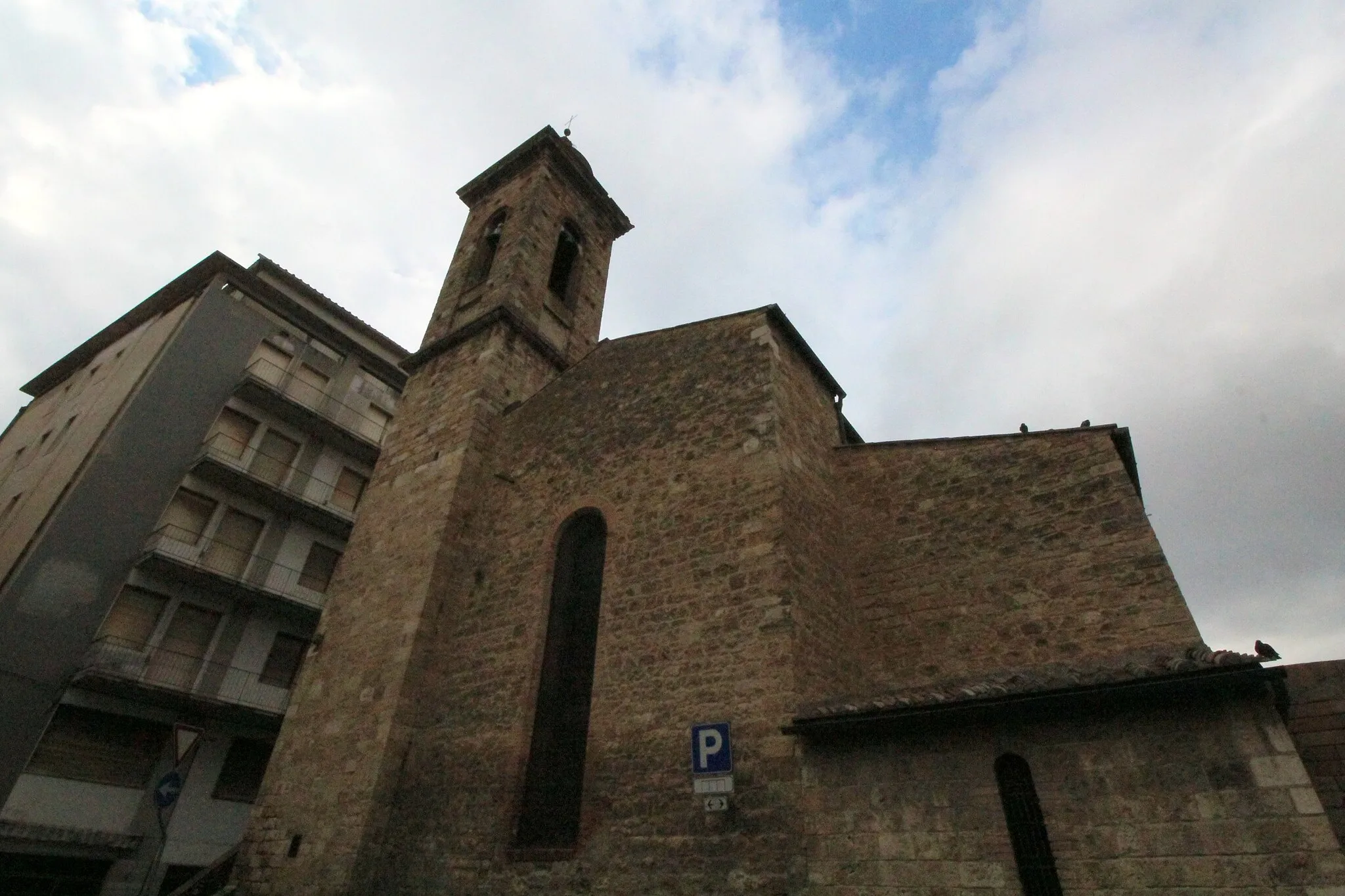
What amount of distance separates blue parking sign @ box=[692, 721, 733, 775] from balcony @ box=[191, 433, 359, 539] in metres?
13.6

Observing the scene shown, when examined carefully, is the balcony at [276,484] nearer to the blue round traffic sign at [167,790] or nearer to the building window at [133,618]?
the building window at [133,618]

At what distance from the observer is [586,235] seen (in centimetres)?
1705

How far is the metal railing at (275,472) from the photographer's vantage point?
16.1m

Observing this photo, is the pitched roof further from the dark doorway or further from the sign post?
the sign post

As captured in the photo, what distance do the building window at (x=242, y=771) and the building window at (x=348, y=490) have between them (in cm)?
Result: 555

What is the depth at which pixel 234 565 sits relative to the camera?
1580 centimetres

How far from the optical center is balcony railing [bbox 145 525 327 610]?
48.1 feet

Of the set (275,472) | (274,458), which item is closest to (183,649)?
(275,472)

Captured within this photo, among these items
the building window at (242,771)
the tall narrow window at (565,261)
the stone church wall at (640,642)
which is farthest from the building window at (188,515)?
the tall narrow window at (565,261)

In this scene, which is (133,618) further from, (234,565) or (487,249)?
(487,249)

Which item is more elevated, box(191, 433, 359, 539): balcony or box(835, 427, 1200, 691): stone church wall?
box(191, 433, 359, 539): balcony

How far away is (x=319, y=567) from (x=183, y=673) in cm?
358

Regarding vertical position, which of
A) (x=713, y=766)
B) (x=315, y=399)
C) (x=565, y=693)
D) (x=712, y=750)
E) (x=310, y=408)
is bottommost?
(x=713, y=766)

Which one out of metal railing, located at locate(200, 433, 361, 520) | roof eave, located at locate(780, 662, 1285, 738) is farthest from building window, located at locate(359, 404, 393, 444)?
roof eave, located at locate(780, 662, 1285, 738)
